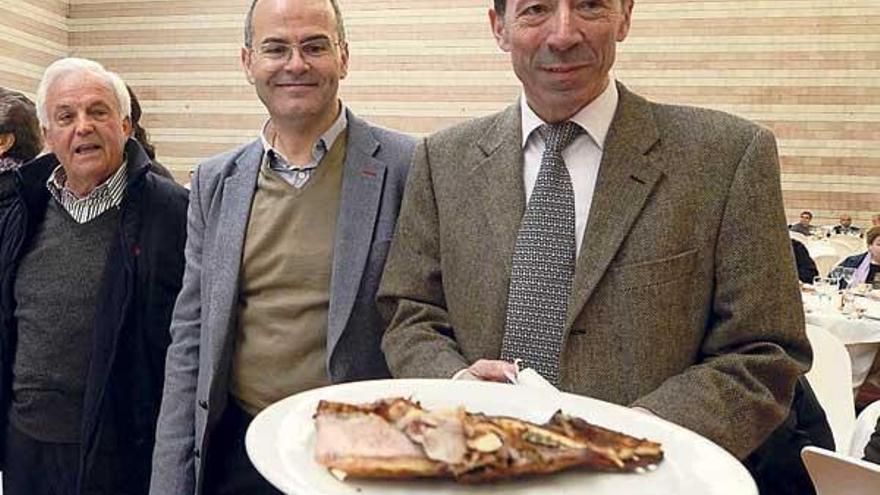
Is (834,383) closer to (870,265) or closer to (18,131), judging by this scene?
(18,131)

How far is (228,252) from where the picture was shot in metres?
2.09

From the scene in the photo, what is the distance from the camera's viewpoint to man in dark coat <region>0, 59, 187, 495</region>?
2498 mm

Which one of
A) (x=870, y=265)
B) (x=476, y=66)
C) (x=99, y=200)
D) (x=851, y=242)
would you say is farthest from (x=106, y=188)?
(x=476, y=66)

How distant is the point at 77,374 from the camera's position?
256 centimetres

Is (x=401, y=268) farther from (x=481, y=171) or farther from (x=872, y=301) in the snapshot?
(x=872, y=301)

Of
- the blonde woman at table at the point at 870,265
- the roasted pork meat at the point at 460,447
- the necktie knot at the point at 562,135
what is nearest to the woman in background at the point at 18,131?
the necktie knot at the point at 562,135

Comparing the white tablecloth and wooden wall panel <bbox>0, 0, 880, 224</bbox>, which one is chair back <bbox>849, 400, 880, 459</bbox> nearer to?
the white tablecloth

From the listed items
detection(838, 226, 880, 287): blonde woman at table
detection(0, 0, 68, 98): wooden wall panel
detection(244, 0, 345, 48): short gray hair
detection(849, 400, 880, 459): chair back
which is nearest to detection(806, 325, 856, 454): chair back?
detection(849, 400, 880, 459): chair back

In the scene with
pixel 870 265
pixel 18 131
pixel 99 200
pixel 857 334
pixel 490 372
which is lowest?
pixel 857 334

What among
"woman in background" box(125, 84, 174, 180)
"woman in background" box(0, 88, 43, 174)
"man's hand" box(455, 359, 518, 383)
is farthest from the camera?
"woman in background" box(0, 88, 43, 174)

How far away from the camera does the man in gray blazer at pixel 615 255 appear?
1526 millimetres

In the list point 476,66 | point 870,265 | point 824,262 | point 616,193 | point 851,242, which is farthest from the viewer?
point 476,66

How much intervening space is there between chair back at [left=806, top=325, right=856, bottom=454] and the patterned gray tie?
2.01m

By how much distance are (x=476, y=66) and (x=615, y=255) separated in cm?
1225
